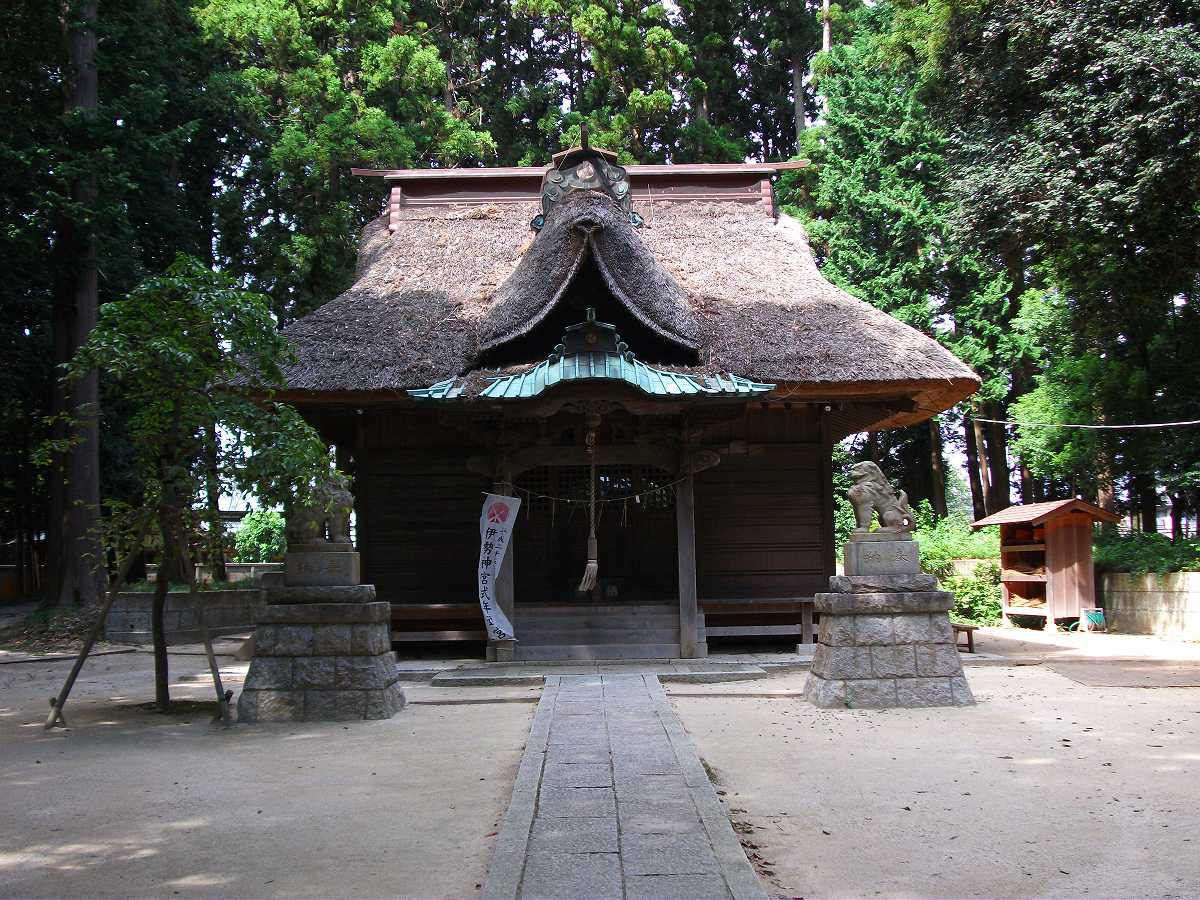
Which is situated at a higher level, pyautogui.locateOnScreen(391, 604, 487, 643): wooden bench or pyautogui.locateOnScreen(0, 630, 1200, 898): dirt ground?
pyautogui.locateOnScreen(391, 604, 487, 643): wooden bench

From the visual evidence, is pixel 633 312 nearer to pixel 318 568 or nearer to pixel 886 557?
pixel 886 557

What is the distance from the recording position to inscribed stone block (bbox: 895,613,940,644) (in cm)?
760

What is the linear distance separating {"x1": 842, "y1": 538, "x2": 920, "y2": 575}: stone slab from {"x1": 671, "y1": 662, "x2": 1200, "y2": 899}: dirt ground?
A: 1148 mm

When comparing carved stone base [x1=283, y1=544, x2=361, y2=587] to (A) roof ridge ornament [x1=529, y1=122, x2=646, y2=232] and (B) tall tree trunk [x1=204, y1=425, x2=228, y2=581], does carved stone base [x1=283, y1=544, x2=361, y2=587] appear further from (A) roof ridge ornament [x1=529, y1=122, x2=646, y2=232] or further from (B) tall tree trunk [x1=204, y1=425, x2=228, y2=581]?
(A) roof ridge ornament [x1=529, y1=122, x2=646, y2=232]

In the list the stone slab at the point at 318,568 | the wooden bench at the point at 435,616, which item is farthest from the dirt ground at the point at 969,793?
the wooden bench at the point at 435,616

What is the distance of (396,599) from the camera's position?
41.1 ft

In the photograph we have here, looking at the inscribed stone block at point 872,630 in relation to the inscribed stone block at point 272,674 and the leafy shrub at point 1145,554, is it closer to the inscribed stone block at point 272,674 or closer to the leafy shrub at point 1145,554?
the inscribed stone block at point 272,674

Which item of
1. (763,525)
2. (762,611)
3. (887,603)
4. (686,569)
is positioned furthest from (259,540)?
(887,603)

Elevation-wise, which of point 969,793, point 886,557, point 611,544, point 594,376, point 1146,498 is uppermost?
point 594,376

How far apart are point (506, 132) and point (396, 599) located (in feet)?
58.9

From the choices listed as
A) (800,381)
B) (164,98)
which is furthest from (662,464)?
(164,98)

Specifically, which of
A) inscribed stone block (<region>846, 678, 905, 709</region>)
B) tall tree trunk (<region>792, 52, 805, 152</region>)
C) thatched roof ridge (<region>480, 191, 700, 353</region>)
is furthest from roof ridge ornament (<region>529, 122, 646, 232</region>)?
tall tree trunk (<region>792, 52, 805, 152</region>)

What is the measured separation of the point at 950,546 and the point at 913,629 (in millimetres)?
12148

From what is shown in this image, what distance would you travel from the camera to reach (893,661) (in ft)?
25.1
